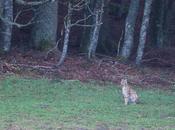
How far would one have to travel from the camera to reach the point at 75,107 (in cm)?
1805

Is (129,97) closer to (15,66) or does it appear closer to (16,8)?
(15,66)

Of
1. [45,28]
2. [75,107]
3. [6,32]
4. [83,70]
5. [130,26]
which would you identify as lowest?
[75,107]

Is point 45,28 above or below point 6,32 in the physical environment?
above

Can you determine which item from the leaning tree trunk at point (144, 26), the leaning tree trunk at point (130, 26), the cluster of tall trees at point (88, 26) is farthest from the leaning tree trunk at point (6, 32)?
the leaning tree trunk at point (130, 26)

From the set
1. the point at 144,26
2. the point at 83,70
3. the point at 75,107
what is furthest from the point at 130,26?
the point at 75,107

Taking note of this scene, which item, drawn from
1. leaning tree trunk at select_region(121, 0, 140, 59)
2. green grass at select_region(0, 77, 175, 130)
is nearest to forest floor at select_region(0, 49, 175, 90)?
green grass at select_region(0, 77, 175, 130)

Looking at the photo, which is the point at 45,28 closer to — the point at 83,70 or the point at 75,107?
the point at 83,70

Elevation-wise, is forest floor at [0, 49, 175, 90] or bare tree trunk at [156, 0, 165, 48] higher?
bare tree trunk at [156, 0, 165, 48]

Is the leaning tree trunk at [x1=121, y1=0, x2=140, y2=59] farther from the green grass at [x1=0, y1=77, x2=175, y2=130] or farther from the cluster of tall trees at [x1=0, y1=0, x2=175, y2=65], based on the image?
the green grass at [x1=0, y1=77, x2=175, y2=130]

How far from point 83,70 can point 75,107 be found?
7.97 meters

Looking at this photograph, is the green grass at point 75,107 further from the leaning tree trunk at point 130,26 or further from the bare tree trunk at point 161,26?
the bare tree trunk at point 161,26

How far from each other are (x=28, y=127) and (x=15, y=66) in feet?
33.1

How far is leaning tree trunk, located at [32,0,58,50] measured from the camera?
1096 inches

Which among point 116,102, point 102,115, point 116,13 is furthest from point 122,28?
point 102,115
